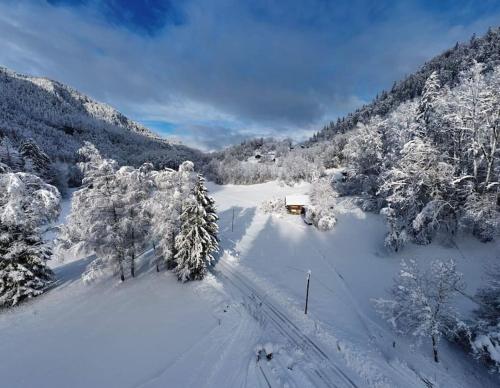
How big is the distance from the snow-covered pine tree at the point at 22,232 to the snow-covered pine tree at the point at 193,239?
9370 millimetres

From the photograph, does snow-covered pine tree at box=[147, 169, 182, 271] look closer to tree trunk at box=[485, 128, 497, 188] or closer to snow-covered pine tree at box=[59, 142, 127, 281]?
snow-covered pine tree at box=[59, 142, 127, 281]

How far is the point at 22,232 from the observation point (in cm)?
1870

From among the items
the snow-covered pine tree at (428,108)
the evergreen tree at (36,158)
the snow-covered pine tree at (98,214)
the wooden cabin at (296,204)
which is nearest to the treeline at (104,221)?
the snow-covered pine tree at (98,214)

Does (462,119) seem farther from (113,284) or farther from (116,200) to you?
(113,284)

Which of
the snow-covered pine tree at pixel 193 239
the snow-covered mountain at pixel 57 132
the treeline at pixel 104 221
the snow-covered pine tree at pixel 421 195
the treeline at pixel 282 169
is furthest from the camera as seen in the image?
the snow-covered mountain at pixel 57 132

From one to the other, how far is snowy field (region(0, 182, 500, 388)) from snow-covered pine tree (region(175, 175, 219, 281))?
1.29m

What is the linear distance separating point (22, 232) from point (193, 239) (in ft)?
39.7

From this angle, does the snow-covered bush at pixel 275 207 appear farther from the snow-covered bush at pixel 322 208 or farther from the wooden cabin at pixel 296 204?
the snow-covered bush at pixel 322 208

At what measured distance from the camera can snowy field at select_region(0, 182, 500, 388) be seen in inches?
476

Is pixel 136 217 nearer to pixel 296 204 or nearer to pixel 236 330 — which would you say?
pixel 236 330

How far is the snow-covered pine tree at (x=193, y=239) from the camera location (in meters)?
21.5

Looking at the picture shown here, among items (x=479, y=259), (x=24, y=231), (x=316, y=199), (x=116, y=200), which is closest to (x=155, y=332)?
(x=116, y=200)

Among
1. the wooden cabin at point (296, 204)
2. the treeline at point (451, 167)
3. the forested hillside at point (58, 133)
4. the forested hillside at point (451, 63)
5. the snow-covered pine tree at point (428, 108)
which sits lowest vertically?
the wooden cabin at point (296, 204)

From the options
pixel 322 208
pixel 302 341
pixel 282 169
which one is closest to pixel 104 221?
pixel 302 341
